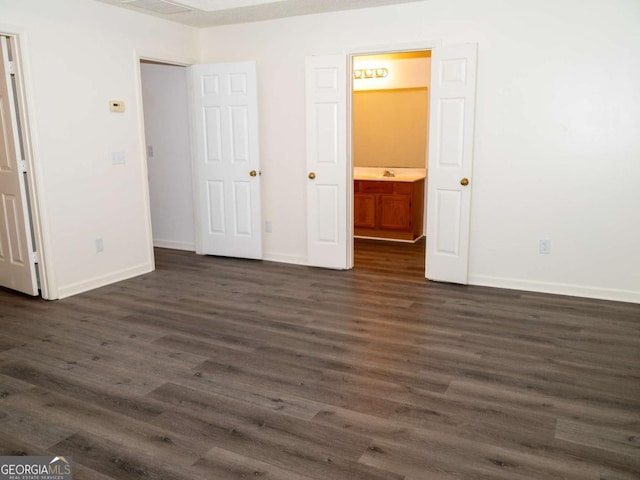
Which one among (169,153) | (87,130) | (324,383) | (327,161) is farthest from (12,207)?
(324,383)

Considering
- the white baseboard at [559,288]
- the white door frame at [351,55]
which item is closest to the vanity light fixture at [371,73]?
the white door frame at [351,55]

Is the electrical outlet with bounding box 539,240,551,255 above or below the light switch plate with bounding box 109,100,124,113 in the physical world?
below

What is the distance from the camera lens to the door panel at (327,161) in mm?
5160

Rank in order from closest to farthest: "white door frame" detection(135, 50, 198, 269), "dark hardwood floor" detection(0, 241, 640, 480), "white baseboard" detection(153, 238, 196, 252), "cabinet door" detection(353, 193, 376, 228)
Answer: "dark hardwood floor" detection(0, 241, 640, 480) < "white door frame" detection(135, 50, 198, 269) < "white baseboard" detection(153, 238, 196, 252) < "cabinet door" detection(353, 193, 376, 228)

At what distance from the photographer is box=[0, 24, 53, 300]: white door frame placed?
4.09 m

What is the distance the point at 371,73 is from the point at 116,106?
11.6 ft

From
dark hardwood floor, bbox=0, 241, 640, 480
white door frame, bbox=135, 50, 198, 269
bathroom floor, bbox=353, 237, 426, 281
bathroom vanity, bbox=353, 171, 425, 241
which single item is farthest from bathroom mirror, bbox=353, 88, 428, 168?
dark hardwood floor, bbox=0, 241, 640, 480

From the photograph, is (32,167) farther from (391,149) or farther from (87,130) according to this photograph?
(391,149)

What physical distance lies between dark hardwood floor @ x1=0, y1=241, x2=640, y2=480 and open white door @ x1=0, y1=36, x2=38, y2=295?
7.2 inches

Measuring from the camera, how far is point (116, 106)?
491cm

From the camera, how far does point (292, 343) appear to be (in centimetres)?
356

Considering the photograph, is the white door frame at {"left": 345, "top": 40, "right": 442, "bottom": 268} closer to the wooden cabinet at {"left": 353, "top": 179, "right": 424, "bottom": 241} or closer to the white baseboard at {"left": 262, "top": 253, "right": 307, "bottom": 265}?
the white baseboard at {"left": 262, "top": 253, "right": 307, "bottom": 265}

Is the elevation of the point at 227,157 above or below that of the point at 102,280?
above

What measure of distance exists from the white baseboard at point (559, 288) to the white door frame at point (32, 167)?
3.80 m
